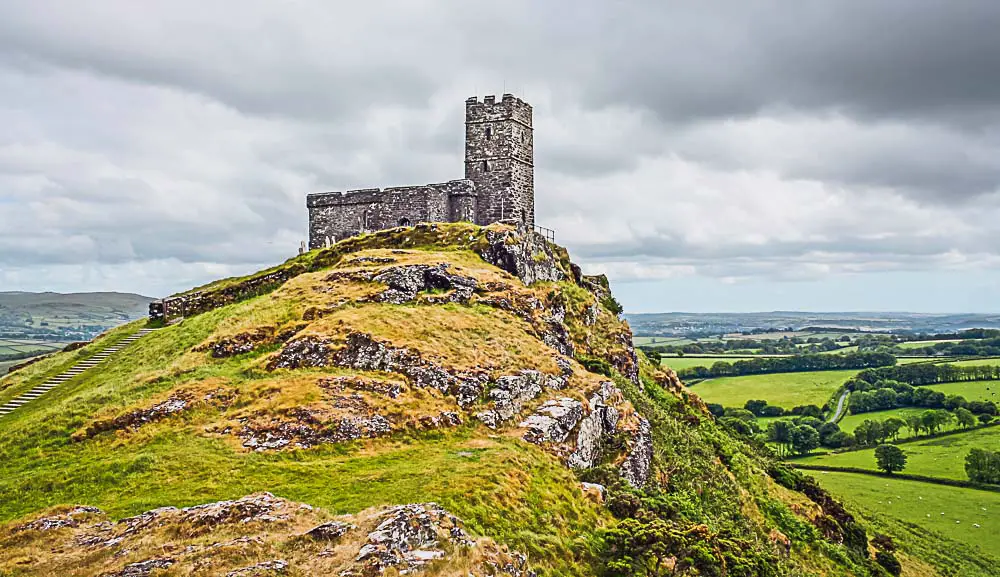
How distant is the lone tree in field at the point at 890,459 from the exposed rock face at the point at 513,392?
83.1 metres

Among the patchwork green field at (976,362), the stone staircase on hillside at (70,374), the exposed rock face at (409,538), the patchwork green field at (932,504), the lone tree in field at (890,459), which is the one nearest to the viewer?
the exposed rock face at (409,538)

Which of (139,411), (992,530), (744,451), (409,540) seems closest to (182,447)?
(139,411)

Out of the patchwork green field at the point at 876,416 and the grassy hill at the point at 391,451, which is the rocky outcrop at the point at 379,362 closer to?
the grassy hill at the point at 391,451

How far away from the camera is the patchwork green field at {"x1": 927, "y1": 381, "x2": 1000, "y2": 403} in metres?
144

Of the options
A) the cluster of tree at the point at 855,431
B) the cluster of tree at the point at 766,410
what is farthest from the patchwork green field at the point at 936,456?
the cluster of tree at the point at 766,410

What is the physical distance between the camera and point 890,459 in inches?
3962

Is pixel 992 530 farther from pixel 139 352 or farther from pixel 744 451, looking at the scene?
pixel 139 352

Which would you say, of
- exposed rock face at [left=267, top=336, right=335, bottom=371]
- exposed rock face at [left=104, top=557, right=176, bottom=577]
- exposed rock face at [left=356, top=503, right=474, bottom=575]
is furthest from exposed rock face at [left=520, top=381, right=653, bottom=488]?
exposed rock face at [left=104, top=557, right=176, bottom=577]

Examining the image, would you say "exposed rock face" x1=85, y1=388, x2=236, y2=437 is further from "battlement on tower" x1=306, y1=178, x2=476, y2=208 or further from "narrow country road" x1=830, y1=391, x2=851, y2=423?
"narrow country road" x1=830, y1=391, x2=851, y2=423

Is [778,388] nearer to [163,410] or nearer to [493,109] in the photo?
[493,109]

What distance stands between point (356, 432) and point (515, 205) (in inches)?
1467

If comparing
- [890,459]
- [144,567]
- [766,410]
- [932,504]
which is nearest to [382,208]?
[144,567]

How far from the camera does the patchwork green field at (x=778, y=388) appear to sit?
509 ft

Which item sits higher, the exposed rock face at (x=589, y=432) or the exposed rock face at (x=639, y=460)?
the exposed rock face at (x=589, y=432)
